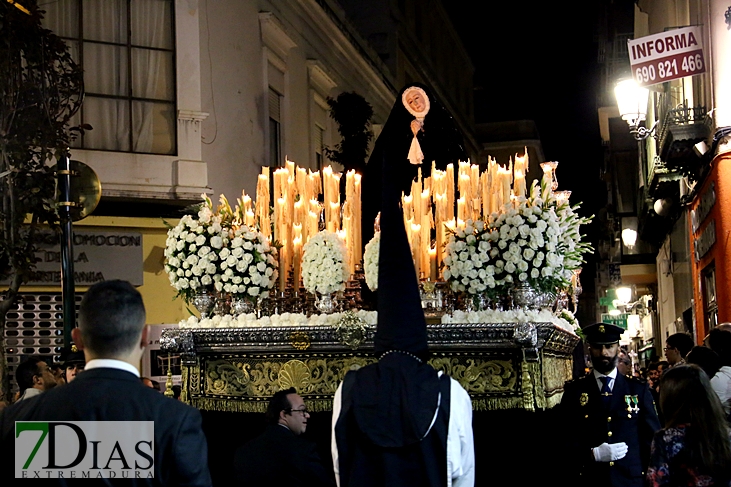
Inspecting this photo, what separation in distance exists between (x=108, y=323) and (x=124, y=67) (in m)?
11.5

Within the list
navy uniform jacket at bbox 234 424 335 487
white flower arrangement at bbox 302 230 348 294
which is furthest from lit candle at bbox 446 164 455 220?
navy uniform jacket at bbox 234 424 335 487

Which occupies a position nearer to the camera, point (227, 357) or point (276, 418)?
point (276, 418)

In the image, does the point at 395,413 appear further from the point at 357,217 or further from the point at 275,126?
the point at 275,126

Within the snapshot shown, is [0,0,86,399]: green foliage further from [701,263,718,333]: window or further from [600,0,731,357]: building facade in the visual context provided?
[701,263,718,333]: window

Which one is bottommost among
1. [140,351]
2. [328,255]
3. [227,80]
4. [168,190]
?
[140,351]

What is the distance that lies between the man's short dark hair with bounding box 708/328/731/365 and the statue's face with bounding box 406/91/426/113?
3.24m

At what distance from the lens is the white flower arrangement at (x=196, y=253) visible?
25.2ft

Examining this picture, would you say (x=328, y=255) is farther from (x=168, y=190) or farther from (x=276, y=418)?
(x=168, y=190)

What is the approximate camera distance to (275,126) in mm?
18078

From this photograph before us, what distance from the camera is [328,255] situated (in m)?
7.40

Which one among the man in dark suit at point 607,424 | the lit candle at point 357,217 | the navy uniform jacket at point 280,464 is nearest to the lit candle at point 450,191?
the lit candle at point 357,217

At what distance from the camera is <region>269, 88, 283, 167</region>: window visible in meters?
17.8

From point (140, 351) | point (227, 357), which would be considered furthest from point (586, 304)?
point (140, 351)

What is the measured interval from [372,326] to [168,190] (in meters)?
6.92
